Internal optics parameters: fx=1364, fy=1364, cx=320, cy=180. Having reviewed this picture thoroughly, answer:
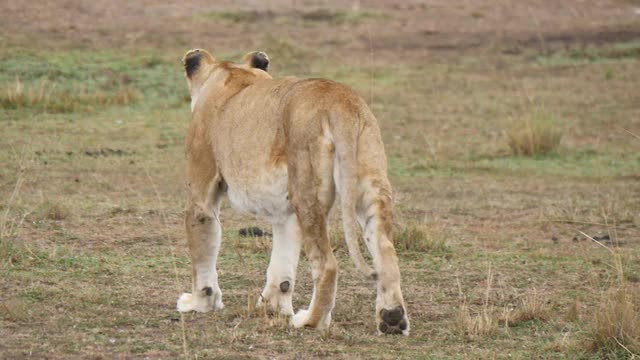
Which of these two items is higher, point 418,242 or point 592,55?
point 418,242

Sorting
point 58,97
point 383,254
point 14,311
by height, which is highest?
point 383,254

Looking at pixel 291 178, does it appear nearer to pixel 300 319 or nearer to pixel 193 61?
pixel 300 319

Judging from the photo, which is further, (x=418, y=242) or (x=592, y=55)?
(x=592, y=55)

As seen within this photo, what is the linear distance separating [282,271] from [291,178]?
751 mm

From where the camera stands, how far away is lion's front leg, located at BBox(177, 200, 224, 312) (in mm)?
6148

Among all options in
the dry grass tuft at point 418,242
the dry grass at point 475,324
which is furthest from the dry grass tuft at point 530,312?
the dry grass tuft at point 418,242

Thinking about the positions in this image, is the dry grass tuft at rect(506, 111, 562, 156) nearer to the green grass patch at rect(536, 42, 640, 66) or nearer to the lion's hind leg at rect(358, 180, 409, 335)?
the green grass patch at rect(536, 42, 640, 66)

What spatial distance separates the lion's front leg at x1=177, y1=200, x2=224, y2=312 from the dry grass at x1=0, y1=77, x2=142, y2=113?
281 inches

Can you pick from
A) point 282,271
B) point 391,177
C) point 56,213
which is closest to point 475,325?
point 282,271

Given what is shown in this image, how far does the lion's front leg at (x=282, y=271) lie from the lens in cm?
607

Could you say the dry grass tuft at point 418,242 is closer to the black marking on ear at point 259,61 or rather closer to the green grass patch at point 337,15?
the black marking on ear at point 259,61

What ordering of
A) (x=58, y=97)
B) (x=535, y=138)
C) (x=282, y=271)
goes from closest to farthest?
(x=282, y=271) → (x=535, y=138) → (x=58, y=97)

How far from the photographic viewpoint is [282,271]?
20.2 feet

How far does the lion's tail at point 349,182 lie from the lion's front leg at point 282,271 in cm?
68
